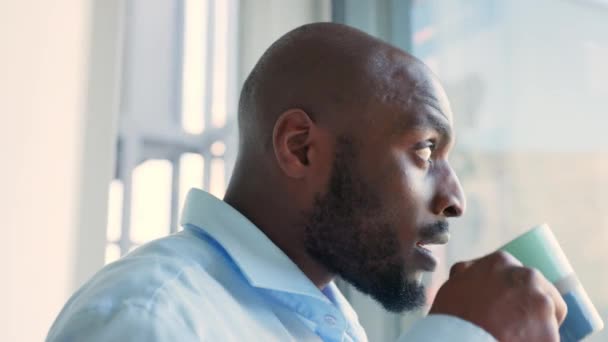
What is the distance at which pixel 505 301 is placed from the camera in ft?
1.96

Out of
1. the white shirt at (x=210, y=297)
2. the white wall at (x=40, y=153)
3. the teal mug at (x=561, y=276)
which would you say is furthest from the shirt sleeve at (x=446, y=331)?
the white wall at (x=40, y=153)

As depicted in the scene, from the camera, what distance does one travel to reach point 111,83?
64.3 inches

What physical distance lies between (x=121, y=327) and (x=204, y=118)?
1467 mm

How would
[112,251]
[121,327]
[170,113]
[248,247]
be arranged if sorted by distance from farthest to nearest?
[170,113]
[112,251]
[248,247]
[121,327]

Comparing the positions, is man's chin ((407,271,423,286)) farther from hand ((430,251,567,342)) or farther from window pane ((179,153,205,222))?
window pane ((179,153,205,222))

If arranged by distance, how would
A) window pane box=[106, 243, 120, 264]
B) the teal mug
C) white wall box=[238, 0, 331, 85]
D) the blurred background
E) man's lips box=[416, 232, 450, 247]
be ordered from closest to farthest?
the teal mug → man's lips box=[416, 232, 450, 247] → the blurred background → window pane box=[106, 243, 120, 264] → white wall box=[238, 0, 331, 85]

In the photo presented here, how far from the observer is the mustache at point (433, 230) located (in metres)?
0.79

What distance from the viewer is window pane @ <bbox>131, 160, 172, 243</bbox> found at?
1.82 m

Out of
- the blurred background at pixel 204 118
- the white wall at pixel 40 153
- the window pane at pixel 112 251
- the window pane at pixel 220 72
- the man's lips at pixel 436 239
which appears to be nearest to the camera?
the man's lips at pixel 436 239

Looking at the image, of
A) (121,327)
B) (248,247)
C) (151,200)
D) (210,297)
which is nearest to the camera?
(121,327)

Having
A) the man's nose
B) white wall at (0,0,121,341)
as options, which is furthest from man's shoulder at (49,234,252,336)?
white wall at (0,0,121,341)

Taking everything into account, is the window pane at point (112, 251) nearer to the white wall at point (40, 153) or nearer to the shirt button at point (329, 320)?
the white wall at point (40, 153)

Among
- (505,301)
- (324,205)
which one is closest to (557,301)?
(505,301)

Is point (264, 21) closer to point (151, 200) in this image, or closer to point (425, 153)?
point (151, 200)
